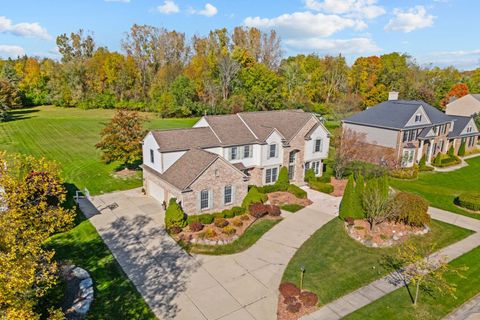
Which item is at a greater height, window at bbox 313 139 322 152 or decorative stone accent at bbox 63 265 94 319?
window at bbox 313 139 322 152

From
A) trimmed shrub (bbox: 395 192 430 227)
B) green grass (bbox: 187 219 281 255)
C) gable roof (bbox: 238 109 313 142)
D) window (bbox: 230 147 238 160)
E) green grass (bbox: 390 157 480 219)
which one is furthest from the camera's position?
gable roof (bbox: 238 109 313 142)

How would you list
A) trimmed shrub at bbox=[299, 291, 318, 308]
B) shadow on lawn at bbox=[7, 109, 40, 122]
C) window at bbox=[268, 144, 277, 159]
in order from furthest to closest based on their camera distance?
1. shadow on lawn at bbox=[7, 109, 40, 122]
2. window at bbox=[268, 144, 277, 159]
3. trimmed shrub at bbox=[299, 291, 318, 308]

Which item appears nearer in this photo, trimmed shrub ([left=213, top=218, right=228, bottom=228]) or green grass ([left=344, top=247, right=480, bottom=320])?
green grass ([left=344, top=247, right=480, bottom=320])

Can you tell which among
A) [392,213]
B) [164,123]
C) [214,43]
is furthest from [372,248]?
[214,43]

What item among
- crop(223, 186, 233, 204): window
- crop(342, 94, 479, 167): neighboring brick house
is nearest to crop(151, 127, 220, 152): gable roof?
crop(223, 186, 233, 204): window

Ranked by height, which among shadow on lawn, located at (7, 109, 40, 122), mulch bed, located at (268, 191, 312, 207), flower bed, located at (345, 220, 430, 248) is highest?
shadow on lawn, located at (7, 109, 40, 122)

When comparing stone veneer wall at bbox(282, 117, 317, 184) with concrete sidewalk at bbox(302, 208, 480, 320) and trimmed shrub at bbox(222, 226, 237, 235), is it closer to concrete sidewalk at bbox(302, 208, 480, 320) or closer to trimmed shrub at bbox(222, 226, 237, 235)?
trimmed shrub at bbox(222, 226, 237, 235)

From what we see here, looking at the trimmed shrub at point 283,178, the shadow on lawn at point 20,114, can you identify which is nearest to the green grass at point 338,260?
the trimmed shrub at point 283,178
